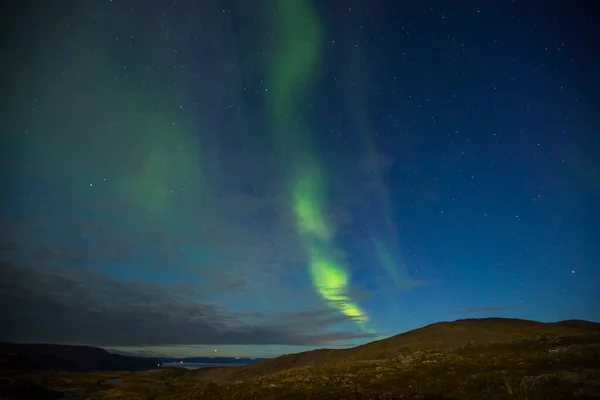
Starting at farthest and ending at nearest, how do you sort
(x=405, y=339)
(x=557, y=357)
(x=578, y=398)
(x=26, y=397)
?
(x=405, y=339) < (x=26, y=397) < (x=557, y=357) < (x=578, y=398)

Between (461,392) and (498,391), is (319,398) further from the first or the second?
(498,391)

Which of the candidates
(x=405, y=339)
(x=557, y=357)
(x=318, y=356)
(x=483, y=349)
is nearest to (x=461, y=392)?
(x=557, y=357)

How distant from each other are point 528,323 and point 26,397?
136387mm

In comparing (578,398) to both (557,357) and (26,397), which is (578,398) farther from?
(26,397)

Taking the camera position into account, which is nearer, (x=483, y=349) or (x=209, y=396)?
(x=209, y=396)

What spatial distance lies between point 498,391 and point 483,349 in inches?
1546

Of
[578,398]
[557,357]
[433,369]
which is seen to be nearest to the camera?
[578,398]

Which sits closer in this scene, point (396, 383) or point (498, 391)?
point (498, 391)

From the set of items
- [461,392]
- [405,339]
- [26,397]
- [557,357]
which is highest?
[405,339]

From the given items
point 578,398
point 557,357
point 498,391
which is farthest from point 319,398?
point 557,357

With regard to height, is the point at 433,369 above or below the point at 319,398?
above

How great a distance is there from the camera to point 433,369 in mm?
48531

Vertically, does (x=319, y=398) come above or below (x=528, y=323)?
below

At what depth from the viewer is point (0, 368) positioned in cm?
16962
